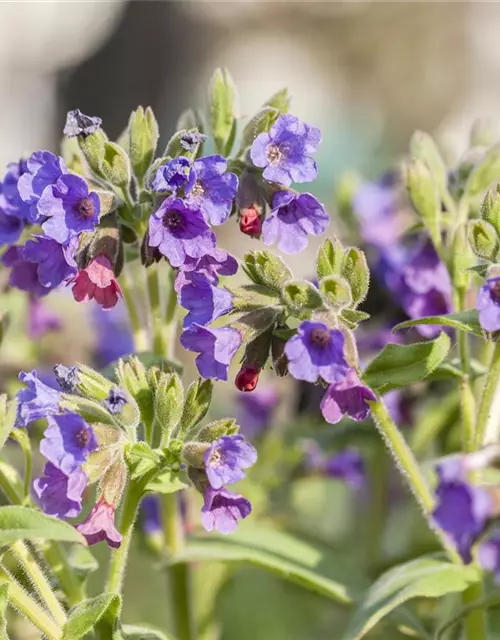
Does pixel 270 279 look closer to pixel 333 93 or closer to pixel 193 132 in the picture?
pixel 193 132

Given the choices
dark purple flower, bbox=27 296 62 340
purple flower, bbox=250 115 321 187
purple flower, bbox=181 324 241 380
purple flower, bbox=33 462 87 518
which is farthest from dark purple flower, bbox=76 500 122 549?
dark purple flower, bbox=27 296 62 340

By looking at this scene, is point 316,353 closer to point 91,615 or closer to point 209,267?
point 209,267

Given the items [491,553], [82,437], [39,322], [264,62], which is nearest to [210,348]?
[82,437]

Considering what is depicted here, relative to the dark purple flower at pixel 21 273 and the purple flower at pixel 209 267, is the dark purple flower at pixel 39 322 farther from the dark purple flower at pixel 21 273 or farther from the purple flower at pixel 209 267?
the purple flower at pixel 209 267

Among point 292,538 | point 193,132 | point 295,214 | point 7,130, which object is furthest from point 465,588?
point 7,130

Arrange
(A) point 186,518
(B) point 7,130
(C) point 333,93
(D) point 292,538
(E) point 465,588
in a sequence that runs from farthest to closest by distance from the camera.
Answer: (C) point 333,93 → (B) point 7,130 → (A) point 186,518 → (D) point 292,538 → (E) point 465,588

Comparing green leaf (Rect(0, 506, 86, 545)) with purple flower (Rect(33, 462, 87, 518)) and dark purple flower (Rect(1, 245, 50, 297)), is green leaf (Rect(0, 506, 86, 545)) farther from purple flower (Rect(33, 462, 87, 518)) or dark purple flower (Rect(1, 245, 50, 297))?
→ dark purple flower (Rect(1, 245, 50, 297))
